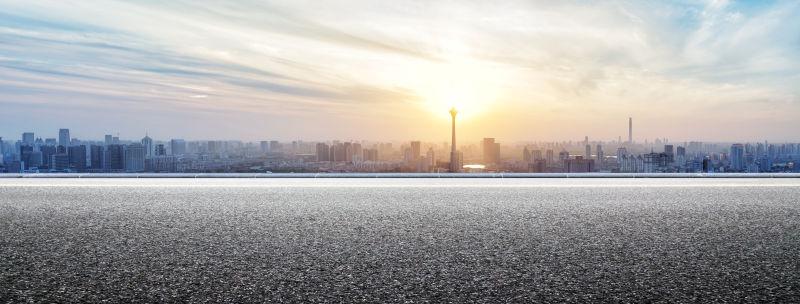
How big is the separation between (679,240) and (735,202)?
5.65 m

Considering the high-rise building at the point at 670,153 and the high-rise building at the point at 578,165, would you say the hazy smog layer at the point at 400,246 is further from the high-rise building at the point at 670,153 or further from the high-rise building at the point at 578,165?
the high-rise building at the point at 670,153

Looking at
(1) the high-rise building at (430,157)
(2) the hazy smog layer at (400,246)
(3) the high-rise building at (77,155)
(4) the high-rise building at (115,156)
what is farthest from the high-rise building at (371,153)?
(2) the hazy smog layer at (400,246)

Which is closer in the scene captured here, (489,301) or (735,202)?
(489,301)

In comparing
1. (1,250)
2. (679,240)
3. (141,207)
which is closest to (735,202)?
(679,240)

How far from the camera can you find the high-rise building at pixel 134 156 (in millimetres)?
26752

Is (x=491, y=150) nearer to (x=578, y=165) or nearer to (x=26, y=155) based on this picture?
(x=578, y=165)

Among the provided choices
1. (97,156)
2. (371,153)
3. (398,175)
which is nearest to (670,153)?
(398,175)

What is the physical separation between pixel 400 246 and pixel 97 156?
2245 cm

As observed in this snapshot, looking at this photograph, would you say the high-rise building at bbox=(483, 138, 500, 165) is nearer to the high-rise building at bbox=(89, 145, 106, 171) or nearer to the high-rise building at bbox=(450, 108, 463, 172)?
the high-rise building at bbox=(450, 108, 463, 172)

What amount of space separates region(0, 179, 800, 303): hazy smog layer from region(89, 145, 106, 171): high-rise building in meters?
9.56

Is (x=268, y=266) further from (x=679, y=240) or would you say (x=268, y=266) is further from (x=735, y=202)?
(x=735, y=202)

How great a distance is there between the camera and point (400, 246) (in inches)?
339

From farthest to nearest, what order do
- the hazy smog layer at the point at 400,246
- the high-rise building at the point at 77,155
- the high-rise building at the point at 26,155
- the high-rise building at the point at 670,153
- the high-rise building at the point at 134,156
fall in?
the high-rise building at the point at 134,156, the high-rise building at the point at 77,155, the high-rise building at the point at 670,153, the high-rise building at the point at 26,155, the hazy smog layer at the point at 400,246

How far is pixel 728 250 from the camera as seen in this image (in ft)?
27.5
